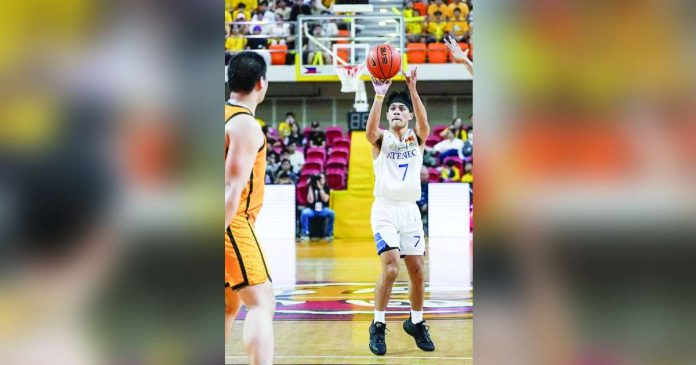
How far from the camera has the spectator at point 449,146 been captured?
1605 cm

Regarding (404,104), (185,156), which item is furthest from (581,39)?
(404,104)

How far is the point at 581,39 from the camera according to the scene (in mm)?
964

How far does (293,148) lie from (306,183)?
72.1 inches

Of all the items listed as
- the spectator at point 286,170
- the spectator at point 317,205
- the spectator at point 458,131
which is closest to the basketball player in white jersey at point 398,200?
the spectator at point 317,205

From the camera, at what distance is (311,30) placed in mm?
18109

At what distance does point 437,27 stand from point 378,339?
14.9 m

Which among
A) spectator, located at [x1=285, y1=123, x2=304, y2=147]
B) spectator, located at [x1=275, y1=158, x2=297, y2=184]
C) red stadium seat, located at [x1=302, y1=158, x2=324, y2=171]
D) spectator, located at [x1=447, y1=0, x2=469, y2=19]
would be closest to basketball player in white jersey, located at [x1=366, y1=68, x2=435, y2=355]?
spectator, located at [x1=275, y1=158, x2=297, y2=184]

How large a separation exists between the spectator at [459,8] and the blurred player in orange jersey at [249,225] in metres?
16.4

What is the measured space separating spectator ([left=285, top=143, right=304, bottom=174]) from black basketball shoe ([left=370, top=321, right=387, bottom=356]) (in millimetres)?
11961

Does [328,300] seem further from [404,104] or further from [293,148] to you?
[293,148]

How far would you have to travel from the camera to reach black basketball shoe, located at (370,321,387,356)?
4594 millimetres

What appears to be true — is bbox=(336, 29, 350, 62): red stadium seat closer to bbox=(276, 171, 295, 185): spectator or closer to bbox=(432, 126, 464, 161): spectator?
bbox=(432, 126, 464, 161): spectator

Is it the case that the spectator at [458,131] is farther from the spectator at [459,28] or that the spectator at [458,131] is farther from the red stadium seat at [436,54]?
the spectator at [459,28]

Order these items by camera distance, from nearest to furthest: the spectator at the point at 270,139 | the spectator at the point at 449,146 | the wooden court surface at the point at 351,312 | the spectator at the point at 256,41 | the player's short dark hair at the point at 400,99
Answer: the wooden court surface at the point at 351,312 < the player's short dark hair at the point at 400,99 < the spectator at the point at 449,146 < the spectator at the point at 270,139 < the spectator at the point at 256,41
